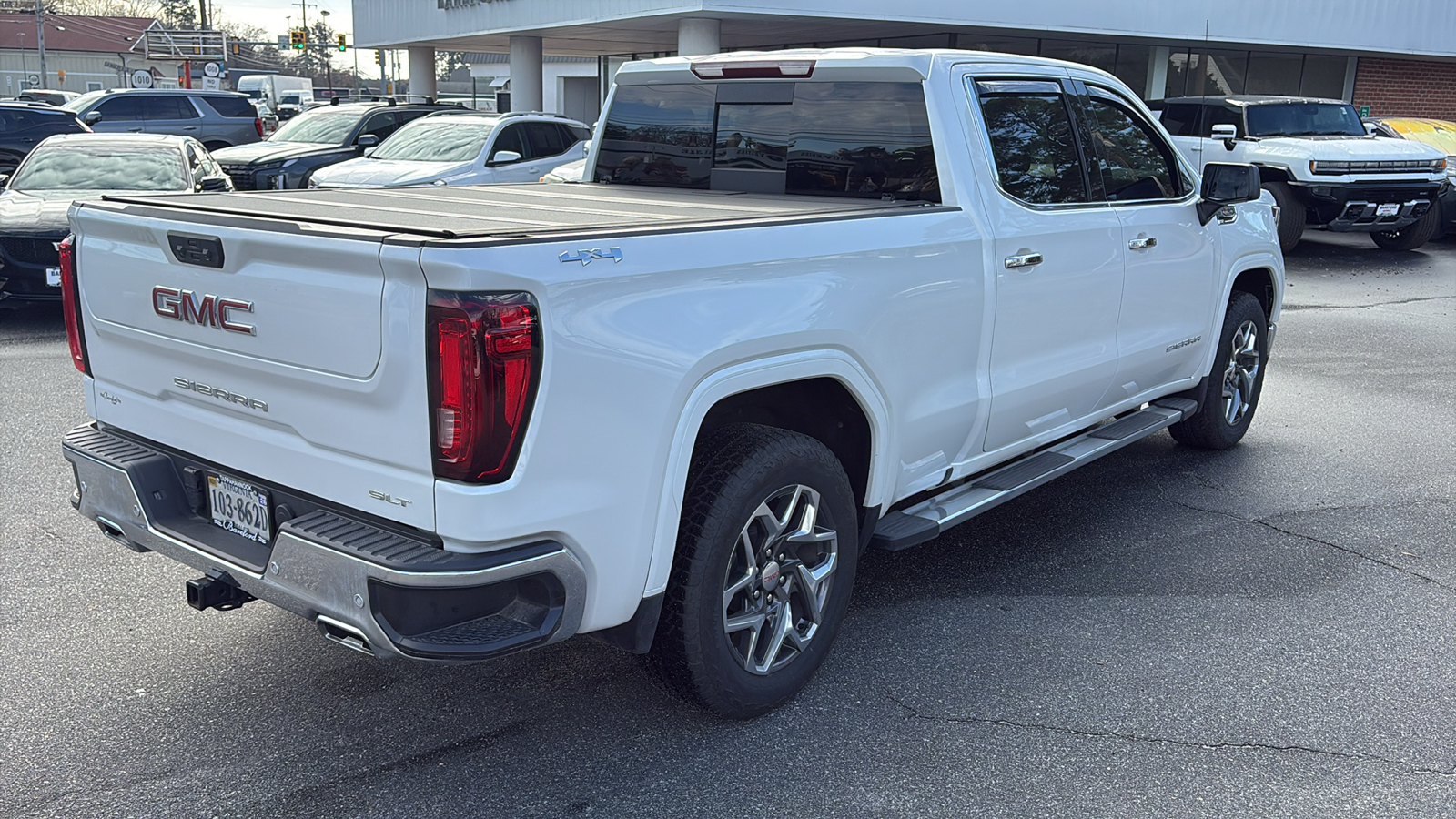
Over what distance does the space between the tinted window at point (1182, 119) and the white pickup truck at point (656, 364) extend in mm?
12033

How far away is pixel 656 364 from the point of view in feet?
9.76

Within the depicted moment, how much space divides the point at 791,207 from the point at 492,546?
178 centimetres

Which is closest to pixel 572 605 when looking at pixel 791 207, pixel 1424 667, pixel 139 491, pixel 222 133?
pixel 139 491

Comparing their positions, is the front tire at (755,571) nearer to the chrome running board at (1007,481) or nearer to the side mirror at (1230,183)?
the chrome running board at (1007,481)

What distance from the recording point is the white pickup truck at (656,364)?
9.07 ft

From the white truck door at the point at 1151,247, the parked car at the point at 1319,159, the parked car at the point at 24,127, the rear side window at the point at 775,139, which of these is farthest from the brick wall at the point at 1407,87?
the rear side window at the point at 775,139

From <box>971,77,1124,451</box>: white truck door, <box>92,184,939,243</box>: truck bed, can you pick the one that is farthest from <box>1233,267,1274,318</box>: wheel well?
<box>92,184,939,243</box>: truck bed

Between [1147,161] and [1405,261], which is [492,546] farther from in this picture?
[1405,261]

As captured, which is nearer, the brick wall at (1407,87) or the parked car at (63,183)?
the parked car at (63,183)

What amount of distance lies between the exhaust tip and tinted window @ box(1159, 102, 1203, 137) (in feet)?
51.1

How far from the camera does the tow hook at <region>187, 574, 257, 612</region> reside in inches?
126

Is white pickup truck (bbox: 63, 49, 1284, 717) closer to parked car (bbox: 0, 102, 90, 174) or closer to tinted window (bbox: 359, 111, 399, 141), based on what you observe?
tinted window (bbox: 359, 111, 399, 141)

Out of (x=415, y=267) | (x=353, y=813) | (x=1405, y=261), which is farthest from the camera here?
(x=1405, y=261)

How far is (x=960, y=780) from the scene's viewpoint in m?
3.28
